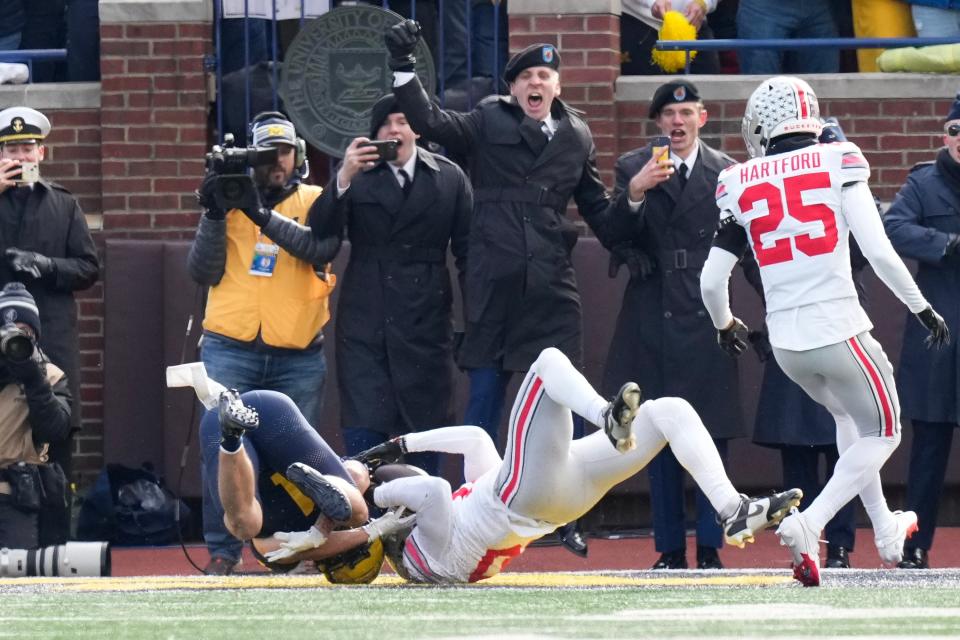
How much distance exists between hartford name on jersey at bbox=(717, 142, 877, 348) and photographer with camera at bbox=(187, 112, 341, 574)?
219cm

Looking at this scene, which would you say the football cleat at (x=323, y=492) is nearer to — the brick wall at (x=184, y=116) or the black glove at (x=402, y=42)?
the black glove at (x=402, y=42)

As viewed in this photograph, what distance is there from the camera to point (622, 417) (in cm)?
689

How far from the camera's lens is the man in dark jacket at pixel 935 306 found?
29.8 ft

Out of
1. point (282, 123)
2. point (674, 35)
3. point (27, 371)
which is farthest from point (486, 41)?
point (27, 371)


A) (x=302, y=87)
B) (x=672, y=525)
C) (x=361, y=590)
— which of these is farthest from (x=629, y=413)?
(x=302, y=87)

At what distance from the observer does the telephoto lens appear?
8914 mm

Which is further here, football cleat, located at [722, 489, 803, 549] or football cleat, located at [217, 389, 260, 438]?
football cleat, located at [217, 389, 260, 438]

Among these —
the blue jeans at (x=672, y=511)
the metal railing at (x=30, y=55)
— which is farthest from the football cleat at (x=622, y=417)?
the metal railing at (x=30, y=55)

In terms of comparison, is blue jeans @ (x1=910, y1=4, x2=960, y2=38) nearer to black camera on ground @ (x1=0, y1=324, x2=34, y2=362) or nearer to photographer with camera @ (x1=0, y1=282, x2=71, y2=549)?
photographer with camera @ (x1=0, y1=282, x2=71, y2=549)

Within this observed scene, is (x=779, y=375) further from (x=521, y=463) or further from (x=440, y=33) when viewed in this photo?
(x=440, y=33)

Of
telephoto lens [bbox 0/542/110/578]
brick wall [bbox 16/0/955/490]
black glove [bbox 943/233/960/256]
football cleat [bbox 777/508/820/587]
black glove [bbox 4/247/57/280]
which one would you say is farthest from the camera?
brick wall [bbox 16/0/955/490]

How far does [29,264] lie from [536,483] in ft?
11.1

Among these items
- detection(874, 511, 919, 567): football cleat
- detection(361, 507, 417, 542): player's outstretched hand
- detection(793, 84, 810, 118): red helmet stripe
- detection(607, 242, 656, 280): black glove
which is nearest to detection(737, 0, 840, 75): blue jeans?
detection(607, 242, 656, 280): black glove

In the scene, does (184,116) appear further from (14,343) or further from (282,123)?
(14,343)
